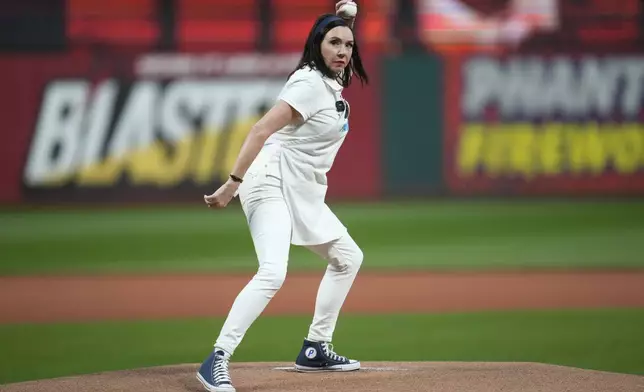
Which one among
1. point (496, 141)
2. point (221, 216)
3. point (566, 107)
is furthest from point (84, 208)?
point (566, 107)

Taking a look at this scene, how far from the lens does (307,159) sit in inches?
214

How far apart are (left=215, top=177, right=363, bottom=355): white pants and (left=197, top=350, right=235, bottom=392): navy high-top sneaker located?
2.1 inches

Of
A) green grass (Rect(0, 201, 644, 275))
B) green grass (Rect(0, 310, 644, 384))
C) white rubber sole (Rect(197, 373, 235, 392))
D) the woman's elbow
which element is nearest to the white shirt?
the woman's elbow

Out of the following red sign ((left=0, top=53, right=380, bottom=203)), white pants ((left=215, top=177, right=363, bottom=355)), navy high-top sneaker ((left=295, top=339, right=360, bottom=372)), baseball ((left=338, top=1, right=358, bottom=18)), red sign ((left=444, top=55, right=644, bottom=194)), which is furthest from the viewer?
red sign ((left=444, top=55, right=644, bottom=194))

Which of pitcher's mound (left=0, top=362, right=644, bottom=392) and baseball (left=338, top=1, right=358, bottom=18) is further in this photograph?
baseball (left=338, top=1, right=358, bottom=18)

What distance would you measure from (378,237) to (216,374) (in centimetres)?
981

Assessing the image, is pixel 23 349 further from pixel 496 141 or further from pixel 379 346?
pixel 496 141

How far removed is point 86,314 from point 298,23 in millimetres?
13024

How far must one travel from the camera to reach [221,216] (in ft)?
59.8

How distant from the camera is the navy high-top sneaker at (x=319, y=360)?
5.80 m

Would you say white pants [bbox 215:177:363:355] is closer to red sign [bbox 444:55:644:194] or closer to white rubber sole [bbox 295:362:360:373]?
white rubber sole [bbox 295:362:360:373]

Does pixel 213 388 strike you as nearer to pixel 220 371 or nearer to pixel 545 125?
pixel 220 371

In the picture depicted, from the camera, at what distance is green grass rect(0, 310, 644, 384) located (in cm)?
677

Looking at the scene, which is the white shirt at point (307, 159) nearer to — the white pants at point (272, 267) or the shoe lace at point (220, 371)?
the white pants at point (272, 267)
